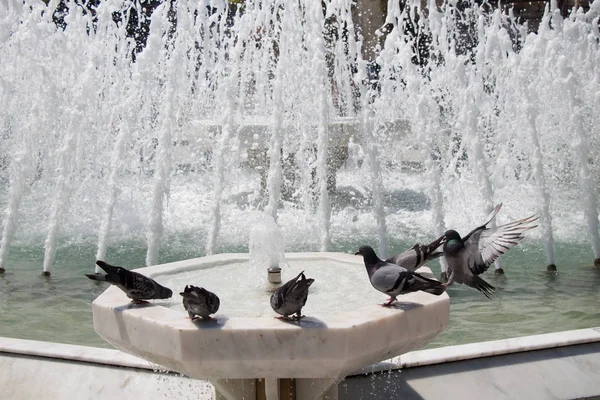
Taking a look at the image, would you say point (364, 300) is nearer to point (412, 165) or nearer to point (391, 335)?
point (391, 335)

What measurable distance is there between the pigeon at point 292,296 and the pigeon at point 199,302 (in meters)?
0.22

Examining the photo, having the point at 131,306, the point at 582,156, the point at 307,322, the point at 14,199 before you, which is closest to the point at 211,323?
the point at 307,322

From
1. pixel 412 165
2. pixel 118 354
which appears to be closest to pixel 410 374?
pixel 118 354

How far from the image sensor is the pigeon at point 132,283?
285cm

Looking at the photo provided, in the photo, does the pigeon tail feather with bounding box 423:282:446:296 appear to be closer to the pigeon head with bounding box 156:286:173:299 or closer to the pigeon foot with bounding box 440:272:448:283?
the pigeon foot with bounding box 440:272:448:283

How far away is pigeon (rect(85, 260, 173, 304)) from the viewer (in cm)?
285

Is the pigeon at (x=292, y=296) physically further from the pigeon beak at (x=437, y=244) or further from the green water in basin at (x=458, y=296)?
the green water in basin at (x=458, y=296)

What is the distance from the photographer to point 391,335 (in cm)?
278

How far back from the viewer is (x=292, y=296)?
8.49ft

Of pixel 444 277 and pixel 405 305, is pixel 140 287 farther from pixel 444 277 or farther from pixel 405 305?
pixel 444 277

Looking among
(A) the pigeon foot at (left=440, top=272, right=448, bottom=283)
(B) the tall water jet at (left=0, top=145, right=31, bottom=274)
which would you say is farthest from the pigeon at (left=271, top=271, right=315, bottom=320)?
(B) the tall water jet at (left=0, top=145, right=31, bottom=274)

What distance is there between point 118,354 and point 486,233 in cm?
198

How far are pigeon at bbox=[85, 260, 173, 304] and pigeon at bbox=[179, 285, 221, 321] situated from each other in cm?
34

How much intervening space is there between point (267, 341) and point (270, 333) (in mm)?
33
